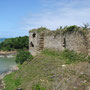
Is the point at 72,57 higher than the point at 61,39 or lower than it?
lower

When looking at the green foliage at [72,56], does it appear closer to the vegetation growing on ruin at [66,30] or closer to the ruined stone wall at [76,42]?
the ruined stone wall at [76,42]

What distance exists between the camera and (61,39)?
12516 millimetres

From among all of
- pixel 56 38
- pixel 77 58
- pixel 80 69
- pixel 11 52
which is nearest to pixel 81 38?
pixel 77 58

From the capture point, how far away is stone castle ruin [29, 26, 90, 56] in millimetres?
9617

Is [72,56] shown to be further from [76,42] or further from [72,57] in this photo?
[76,42]

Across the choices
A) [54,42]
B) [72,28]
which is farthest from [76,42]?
[54,42]

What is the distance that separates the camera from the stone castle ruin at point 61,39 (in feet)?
31.6

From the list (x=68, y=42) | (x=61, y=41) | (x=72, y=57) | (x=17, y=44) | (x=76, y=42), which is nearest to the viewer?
(x=72, y=57)

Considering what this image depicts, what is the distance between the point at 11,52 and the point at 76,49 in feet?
100

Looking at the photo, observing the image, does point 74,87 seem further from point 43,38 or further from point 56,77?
point 43,38

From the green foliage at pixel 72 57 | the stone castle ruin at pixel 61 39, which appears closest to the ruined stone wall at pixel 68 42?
the stone castle ruin at pixel 61 39

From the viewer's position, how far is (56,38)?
13.3 metres

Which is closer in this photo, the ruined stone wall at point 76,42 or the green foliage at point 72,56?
the green foliage at point 72,56

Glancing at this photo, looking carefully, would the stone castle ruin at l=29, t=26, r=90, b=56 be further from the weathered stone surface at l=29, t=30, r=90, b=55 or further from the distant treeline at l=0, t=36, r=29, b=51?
the distant treeline at l=0, t=36, r=29, b=51
